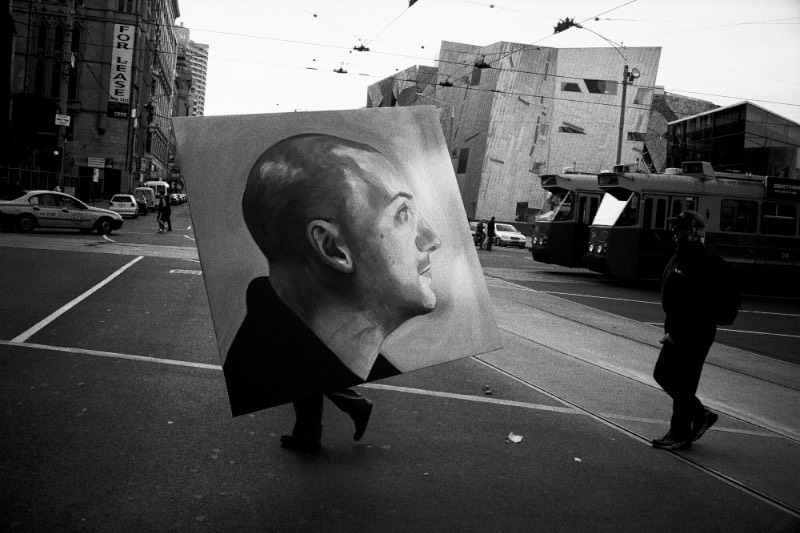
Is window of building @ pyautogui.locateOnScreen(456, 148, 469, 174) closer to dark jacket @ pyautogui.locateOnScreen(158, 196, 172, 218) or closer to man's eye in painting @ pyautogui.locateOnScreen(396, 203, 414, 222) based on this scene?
dark jacket @ pyautogui.locateOnScreen(158, 196, 172, 218)

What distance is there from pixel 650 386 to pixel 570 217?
62.9ft

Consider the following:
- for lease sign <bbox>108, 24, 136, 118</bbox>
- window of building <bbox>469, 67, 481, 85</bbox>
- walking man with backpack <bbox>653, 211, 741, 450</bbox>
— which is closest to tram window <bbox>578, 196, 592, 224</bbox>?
walking man with backpack <bbox>653, 211, 741, 450</bbox>

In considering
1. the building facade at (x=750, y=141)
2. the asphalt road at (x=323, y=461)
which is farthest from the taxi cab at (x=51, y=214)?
the building facade at (x=750, y=141)

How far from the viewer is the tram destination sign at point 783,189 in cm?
2389

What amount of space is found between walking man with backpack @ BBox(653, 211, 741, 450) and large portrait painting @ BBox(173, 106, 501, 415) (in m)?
2.10

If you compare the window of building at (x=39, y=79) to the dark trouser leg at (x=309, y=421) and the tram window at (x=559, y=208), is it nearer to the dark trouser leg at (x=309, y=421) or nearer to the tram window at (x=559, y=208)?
the tram window at (x=559, y=208)

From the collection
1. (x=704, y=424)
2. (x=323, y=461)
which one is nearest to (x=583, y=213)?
(x=704, y=424)

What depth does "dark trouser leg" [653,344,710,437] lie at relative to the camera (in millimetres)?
6109

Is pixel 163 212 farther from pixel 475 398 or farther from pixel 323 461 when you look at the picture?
pixel 323 461

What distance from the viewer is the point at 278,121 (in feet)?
15.1

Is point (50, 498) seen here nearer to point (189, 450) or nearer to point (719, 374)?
point (189, 450)

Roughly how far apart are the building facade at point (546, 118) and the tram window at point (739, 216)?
1669 inches

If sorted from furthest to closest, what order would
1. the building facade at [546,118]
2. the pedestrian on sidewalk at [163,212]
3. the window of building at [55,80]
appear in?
1. the window of building at [55,80]
2. the building facade at [546,118]
3. the pedestrian on sidewalk at [163,212]

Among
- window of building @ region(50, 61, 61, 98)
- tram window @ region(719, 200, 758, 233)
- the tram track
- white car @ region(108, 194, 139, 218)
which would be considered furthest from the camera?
window of building @ region(50, 61, 61, 98)
